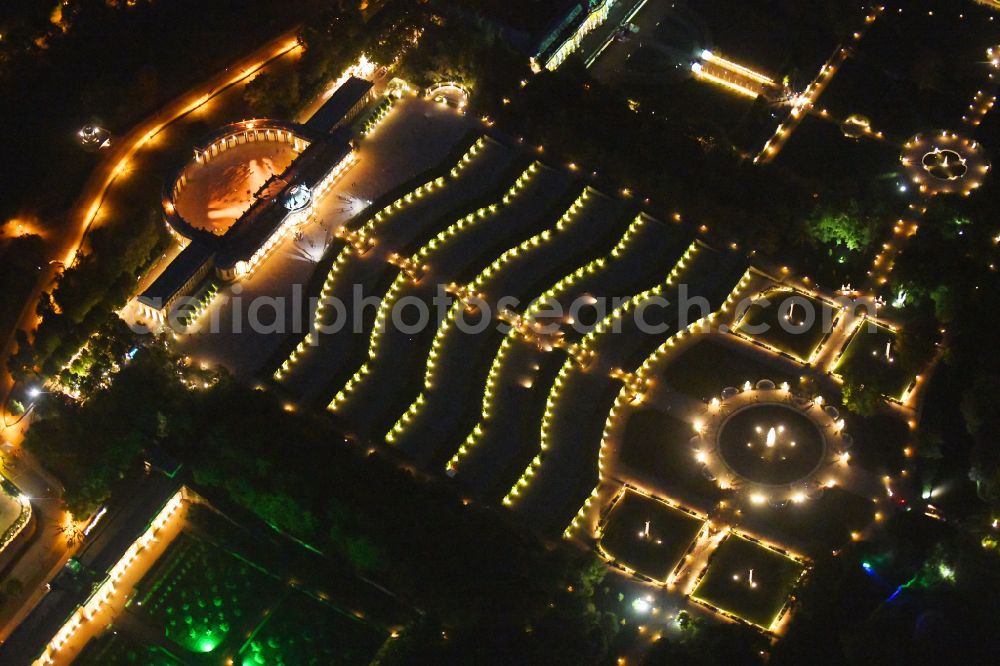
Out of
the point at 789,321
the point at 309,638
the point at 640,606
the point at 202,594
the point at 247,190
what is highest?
the point at 789,321

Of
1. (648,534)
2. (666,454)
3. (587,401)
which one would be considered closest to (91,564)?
(587,401)

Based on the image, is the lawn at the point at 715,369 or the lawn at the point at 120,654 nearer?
the lawn at the point at 120,654

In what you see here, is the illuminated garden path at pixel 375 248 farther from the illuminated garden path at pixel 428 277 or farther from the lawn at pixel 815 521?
the lawn at pixel 815 521

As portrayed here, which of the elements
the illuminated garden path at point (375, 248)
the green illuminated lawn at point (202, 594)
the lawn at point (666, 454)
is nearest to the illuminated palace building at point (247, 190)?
the illuminated garden path at point (375, 248)

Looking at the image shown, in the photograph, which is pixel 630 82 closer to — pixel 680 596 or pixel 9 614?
pixel 680 596

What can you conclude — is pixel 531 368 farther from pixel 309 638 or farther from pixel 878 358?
pixel 878 358

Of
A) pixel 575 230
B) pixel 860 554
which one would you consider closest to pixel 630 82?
pixel 575 230
